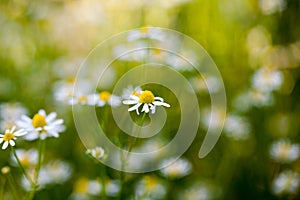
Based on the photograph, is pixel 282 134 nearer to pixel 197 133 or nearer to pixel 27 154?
pixel 197 133

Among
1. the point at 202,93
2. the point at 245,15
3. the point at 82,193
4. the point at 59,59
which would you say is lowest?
the point at 82,193

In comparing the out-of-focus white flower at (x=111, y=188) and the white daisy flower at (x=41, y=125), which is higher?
the out-of-focus white flower at (x=111, y=188)

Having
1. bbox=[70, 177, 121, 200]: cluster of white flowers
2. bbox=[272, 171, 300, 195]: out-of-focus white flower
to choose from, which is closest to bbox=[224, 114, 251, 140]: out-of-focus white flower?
bbox=[272, 171, 300, 195]: out-of-focus white flower

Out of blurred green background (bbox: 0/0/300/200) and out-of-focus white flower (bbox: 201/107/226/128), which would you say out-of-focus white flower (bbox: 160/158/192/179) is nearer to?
blurred green background (bbox: 0/0/300/200)

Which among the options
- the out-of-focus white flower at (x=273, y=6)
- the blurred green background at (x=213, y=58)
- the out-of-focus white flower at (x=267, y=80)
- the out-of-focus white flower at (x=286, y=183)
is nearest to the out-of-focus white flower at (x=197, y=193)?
the blurred green background at (x=213, y=58)

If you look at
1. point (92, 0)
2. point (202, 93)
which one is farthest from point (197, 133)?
point (92, 0)

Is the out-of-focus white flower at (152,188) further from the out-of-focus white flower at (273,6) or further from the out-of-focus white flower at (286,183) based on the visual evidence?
the out-of-focus white flower at (273,6)
